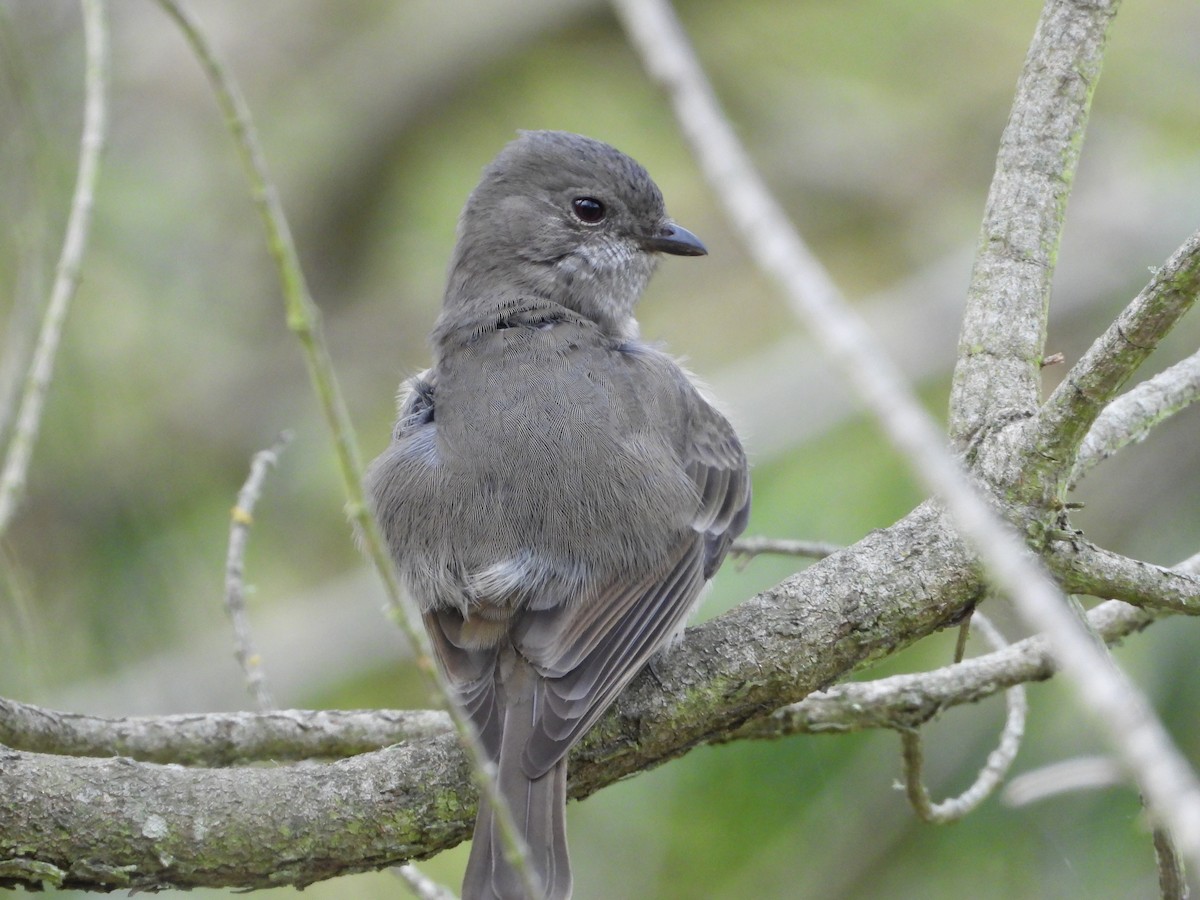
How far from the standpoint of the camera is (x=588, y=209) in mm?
4809

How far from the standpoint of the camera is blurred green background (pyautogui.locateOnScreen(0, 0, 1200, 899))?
Answer: 5.81 metres

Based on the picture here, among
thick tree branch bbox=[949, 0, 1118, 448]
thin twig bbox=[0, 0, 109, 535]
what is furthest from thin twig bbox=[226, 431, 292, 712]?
thick tree branch bbox=[949, 0, 1118, 448]

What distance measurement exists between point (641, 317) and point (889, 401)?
332 inches

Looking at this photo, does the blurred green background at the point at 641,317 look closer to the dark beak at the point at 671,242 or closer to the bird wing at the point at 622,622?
the dark beak at the point at 671,242

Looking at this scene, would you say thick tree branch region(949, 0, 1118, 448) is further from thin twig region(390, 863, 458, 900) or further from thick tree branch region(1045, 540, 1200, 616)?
thin twig region(390, 863, 458, 900)

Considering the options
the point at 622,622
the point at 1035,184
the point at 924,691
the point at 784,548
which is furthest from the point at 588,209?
the point at 924,691

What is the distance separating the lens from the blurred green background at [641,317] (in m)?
5.81

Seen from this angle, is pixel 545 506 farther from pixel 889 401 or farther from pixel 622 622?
pixel 889 401

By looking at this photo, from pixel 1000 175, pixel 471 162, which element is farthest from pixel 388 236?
pixel 1000 175

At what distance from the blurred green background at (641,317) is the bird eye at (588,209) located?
964 millimetres

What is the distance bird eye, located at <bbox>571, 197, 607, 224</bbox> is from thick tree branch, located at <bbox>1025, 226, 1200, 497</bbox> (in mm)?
2265

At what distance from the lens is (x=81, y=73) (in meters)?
7.39

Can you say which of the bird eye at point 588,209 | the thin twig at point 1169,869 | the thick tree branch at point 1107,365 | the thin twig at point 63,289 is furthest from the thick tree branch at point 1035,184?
the thin twig at point 63,289

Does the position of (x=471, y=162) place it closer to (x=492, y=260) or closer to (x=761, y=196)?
(x=492, y=260)
